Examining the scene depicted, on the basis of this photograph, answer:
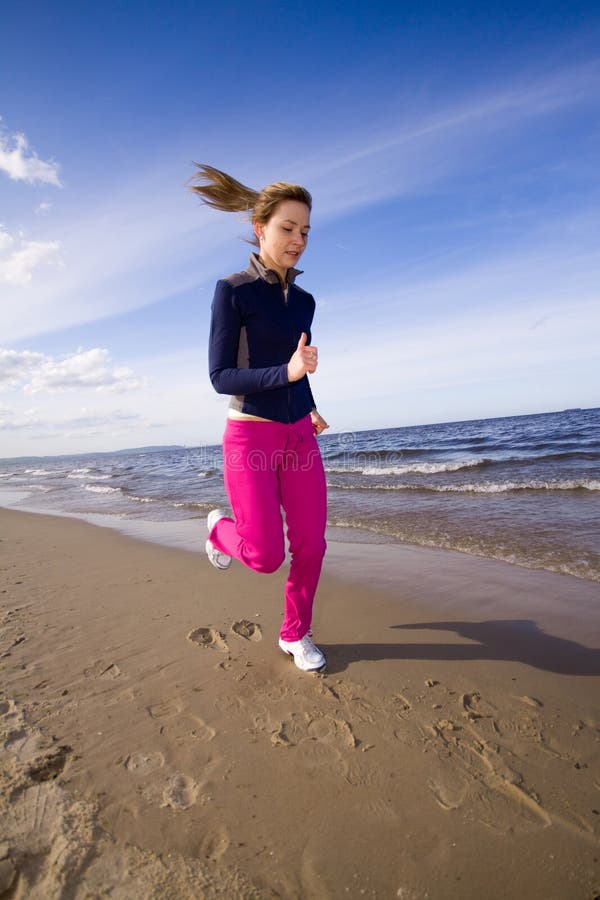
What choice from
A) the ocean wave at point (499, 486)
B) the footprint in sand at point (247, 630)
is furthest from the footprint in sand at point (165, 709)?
the ocean wave at point (499, 486)

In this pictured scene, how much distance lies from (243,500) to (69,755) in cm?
140

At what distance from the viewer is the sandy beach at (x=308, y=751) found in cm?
141

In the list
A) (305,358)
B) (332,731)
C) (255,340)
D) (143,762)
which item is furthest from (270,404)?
(143,762)

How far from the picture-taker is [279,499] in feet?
8.99

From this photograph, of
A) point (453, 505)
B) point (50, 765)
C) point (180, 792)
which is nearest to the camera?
point (180, 792)

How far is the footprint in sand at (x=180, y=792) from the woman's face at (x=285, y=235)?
2.58 m

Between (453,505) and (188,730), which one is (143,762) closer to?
(188,730)

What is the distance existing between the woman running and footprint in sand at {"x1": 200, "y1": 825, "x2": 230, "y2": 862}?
1.11 metres

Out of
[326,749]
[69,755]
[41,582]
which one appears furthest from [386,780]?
[41,582]

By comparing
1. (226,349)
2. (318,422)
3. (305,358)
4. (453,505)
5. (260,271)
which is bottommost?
(453,505)

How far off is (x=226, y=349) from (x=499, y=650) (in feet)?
8.20

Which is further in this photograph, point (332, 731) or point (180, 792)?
point (332, 731)

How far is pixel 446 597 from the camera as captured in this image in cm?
371

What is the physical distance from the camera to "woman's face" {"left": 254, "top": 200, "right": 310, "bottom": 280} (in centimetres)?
251
